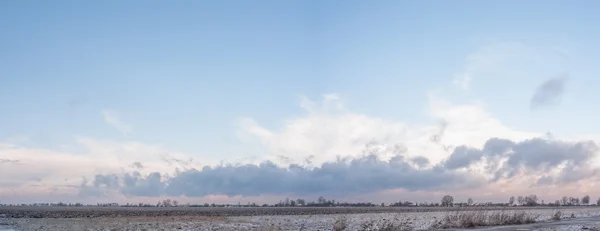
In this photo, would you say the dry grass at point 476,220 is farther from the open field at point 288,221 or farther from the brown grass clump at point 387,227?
the brown grass clump at point 387,227

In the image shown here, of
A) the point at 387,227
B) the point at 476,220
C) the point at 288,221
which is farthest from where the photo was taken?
the point at 288,221

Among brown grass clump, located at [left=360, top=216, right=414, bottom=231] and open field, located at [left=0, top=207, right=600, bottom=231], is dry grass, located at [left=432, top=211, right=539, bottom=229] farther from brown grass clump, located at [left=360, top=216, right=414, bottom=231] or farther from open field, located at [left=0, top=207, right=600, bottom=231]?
brown grass clump, located at [left=360, top=216, right=414, bottom=231]

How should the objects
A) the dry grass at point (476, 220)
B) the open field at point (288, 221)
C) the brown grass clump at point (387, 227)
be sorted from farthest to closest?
the open field at point (288, 221) → the dry grass at point (476, 220) → the brown grass clump at point (387, 227)

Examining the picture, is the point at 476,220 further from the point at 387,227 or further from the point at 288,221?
the point at 288,221

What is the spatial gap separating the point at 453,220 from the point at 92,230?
1327 inches

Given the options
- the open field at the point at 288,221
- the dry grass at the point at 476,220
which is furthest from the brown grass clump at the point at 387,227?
the dry grass at the point at 476,220

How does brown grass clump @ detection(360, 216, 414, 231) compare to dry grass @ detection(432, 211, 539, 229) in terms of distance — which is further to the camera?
dry grass @ detection(432, 211, 539, 229)

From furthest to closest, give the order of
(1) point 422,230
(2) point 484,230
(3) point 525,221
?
(3) point 525,221 → (1) point 422,230 → (2) point 484,230

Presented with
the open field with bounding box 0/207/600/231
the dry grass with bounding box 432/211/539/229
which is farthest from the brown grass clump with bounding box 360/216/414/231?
the dry grass with bounding box 432/211/539/229

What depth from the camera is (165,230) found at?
49.2 m

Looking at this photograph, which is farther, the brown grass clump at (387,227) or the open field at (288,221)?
the open field at (288,221)

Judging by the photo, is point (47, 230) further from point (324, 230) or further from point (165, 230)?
point (324, 230)

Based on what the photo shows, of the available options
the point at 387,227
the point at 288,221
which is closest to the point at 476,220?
the point at 387,227

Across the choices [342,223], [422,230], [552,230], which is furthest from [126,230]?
[552,230]
